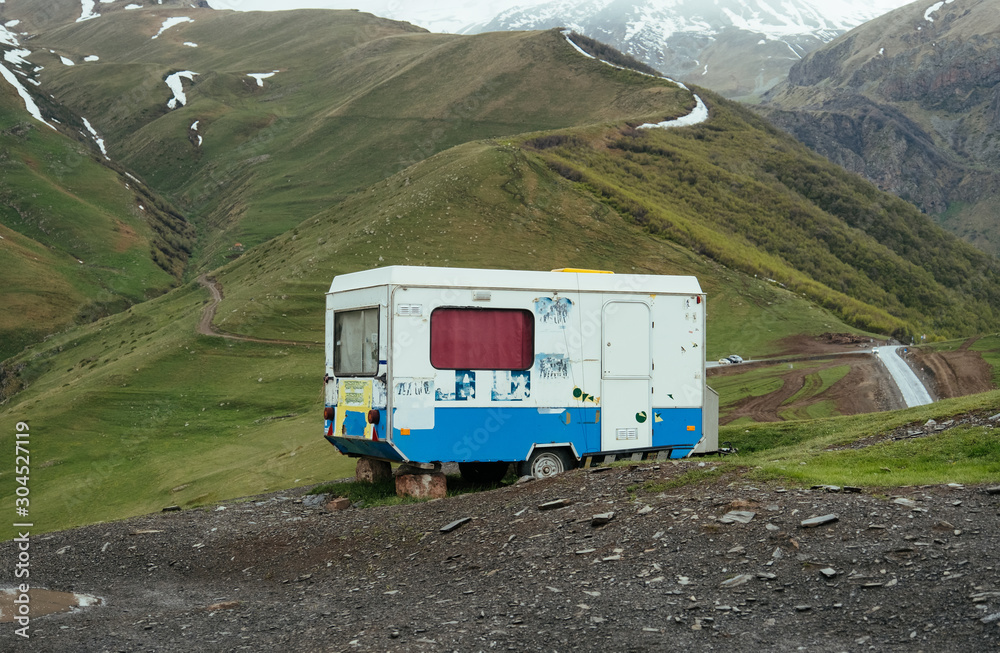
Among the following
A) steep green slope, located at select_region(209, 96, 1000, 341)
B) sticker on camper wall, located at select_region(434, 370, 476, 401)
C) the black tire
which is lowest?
the black tire

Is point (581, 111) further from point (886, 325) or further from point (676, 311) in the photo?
point (676, 311)

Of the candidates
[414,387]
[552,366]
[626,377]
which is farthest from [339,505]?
[626,377]

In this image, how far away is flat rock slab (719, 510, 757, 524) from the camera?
834cm

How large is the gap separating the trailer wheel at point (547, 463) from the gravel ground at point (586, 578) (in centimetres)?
188

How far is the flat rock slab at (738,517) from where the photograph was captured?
27.4 feet

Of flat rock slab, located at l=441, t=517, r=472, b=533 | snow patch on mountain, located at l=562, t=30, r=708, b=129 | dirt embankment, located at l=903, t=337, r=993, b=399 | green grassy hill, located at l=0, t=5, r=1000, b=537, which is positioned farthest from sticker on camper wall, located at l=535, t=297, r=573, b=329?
snow patch on mountain, located at l=562, t=30, r=708, b=129

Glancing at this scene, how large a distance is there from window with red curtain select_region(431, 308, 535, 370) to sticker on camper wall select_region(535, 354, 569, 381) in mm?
160

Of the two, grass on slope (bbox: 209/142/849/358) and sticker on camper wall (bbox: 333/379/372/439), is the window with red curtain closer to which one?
sticker on camper wall (bbox: 333/379/372/439)

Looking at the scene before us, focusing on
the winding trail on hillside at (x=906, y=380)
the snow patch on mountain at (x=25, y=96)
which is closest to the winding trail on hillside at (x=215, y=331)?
the winding trail on hillside at (x=906, y=380)

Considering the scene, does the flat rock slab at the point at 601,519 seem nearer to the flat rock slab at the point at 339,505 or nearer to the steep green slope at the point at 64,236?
the flat rock slab at the point at 339,505

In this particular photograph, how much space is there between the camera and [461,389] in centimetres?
1325

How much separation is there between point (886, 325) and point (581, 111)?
197ft

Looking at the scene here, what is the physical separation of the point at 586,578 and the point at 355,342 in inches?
280

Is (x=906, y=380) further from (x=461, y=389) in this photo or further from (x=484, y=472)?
(x=461, y=389)
